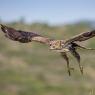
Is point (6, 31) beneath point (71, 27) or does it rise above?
beneath

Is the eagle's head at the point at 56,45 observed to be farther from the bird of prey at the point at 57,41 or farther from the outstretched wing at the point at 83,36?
the outstretched wing at the point at 83,36

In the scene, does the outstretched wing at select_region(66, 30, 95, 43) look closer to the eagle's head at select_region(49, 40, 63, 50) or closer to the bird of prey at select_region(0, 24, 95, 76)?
the bird of prey at select_region(0, 24, 95, 76)

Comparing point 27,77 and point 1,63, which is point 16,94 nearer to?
point 27,77

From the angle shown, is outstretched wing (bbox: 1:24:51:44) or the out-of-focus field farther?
the out-of-focus field

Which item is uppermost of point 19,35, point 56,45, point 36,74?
point 19,35

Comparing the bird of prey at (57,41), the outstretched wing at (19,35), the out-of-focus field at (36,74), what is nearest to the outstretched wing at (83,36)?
the bird of prey at (57,41)

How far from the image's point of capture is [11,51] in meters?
45.7

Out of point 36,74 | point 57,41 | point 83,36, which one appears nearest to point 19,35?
point 57,41

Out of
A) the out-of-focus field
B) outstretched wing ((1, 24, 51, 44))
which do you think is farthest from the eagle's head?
the out-of-focus field

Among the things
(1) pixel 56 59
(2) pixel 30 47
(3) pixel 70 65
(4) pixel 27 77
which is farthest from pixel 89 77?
(3) pixel 70 65

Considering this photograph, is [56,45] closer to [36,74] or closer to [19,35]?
[19,35]

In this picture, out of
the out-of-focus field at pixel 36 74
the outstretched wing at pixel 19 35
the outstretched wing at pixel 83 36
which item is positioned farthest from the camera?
the out-of-focus field at pixel 36 74

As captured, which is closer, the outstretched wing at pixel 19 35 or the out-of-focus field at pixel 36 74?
the outstretched wing at pixel 19 35

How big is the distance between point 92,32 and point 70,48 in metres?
0.39
